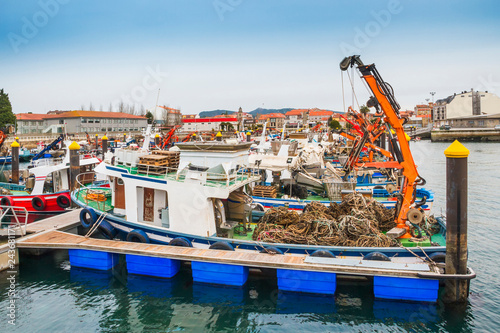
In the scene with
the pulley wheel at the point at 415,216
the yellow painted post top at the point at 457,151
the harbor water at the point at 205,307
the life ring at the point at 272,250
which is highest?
the yellow painted post top at the point at 457,151

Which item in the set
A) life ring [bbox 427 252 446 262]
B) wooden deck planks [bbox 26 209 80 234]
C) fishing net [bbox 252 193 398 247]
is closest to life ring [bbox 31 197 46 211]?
wooden deck planks [bbox 26 209 80 234]

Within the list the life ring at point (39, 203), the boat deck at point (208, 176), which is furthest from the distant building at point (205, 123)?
the boat deck at point (208, 176)

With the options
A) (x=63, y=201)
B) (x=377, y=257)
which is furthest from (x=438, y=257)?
(x=63, y=201)

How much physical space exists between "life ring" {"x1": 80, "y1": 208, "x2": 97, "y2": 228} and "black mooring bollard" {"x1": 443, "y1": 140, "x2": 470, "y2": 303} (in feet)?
38.9

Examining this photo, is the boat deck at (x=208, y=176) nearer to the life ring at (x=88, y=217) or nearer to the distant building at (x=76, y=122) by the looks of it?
the life ring at (x=88, y=217)

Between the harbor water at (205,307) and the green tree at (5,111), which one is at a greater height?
the green tree at (5,111)

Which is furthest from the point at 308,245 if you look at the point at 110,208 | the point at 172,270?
the point at 110,208

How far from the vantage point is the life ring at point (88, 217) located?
45.1ft

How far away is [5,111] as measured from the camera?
6875cm

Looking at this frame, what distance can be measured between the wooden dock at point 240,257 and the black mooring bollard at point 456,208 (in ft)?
2.17

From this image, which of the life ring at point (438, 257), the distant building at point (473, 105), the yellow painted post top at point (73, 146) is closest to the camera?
the life ring at point (438, 257)

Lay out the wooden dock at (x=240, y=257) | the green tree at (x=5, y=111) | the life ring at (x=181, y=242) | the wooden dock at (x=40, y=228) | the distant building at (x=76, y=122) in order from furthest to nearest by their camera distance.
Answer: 1. the distant building at (x=76, y=122)
2. the green tree at (x=5, y=111)
3. the wooden dock at (x=40, y=228)
4. the life ring at (x=181, y=242)
5. the wooden dock at (x=240, y=257)

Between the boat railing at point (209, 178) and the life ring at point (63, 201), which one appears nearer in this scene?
the boat railing at point (209, 178)

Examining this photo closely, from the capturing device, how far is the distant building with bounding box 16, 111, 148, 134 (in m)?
83.7
